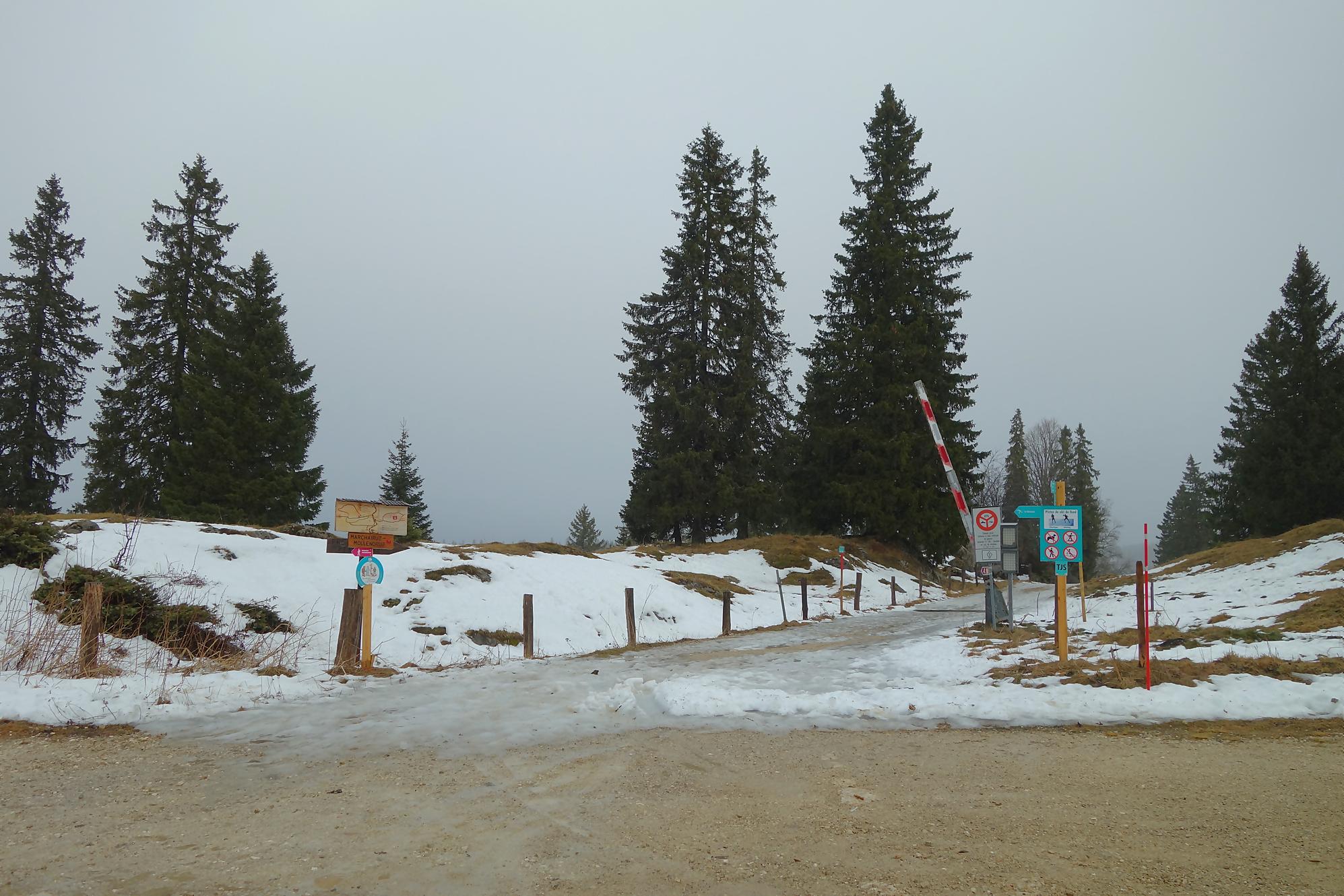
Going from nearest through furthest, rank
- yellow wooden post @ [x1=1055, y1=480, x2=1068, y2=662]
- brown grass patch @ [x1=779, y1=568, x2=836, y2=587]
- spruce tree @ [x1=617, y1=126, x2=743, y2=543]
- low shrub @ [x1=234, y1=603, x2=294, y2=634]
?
yellow wooden post @ [x1=1055, y1=480, x2=1068, y2=662], low shrub @ [x1=234, y1=603, x2=294, y2=634], brown grass patch @ [x1=779, y1=568, x2=836, y2=587], spruce tree @ [x1=617, y1=126, x2=743, y2=543]

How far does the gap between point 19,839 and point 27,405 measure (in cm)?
3723

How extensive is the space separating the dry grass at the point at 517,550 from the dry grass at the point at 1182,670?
13114 mm

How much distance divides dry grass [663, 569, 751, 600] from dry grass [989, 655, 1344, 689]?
12.4 m

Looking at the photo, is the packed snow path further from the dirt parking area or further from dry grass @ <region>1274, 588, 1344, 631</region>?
dry grass @ <region>1274, 588, 1344, 631</region>

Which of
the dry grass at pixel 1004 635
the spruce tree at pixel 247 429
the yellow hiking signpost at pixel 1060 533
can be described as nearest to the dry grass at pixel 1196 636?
the yellow hiking signpost at pixel 1060 533

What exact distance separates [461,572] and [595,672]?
713cm

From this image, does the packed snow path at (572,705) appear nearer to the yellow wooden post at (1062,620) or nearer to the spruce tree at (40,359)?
the yellow wooden post at (1062,620)

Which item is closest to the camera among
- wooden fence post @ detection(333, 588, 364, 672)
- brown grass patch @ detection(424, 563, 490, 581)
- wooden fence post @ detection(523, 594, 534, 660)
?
wooden fence post @ detection(333, 588, 364, 672)

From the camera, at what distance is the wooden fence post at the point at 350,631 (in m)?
10.2

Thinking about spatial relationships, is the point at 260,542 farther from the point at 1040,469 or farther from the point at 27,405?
the point at 1040,469

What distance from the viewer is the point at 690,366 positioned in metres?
35.2

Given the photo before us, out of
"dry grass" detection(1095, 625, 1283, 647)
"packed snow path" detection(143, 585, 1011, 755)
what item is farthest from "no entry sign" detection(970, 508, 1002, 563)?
"packed snow path" detection(143, 585, 1011, 755)

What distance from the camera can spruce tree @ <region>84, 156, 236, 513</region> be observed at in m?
32.0

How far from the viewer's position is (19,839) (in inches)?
161
